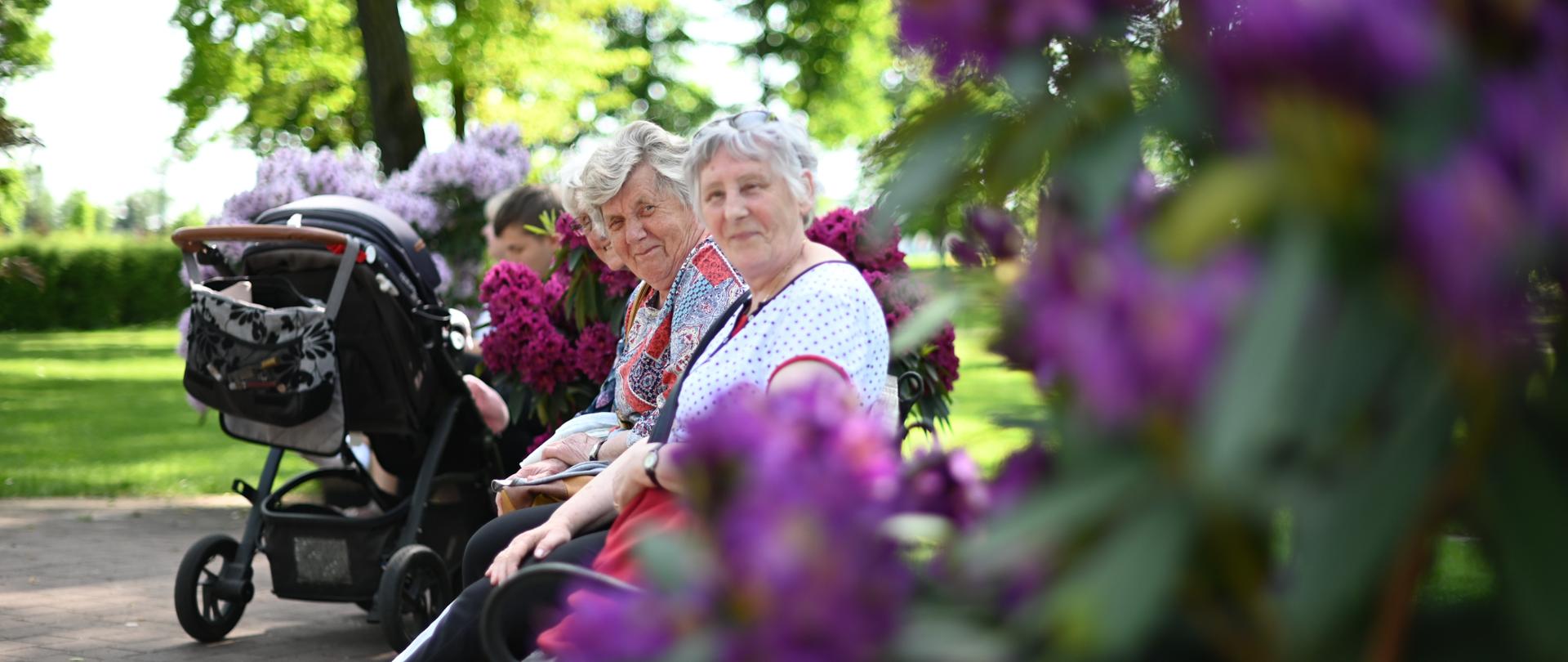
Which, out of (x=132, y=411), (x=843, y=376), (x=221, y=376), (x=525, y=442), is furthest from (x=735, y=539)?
(x=132, y=411)

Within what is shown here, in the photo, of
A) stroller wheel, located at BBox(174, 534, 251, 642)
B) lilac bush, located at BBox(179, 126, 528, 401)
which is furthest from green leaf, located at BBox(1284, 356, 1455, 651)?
lilac bush, located at BBox(179, 126, 528, 401)

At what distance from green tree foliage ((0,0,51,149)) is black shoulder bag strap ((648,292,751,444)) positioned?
32.0ft

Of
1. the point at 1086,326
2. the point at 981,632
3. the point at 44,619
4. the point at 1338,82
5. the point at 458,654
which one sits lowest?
the point at 44,619

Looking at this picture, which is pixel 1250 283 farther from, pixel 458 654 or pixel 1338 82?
pixel 458 654

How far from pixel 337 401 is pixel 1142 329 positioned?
15.8 feet

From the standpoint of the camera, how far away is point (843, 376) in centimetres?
250

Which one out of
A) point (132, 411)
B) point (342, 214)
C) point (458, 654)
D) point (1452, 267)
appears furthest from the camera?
point (132, 411)

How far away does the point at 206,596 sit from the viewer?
5512mm

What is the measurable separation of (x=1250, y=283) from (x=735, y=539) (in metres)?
0.31

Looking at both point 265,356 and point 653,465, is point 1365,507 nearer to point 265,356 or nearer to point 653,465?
point 653,465

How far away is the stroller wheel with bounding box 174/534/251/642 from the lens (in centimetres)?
538

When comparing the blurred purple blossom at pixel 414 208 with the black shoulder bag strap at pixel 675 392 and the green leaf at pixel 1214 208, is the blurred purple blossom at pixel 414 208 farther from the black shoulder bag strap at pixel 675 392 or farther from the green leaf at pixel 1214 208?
the green leaf at pixel 1214 208

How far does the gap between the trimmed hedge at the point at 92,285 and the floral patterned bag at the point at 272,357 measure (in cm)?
3038

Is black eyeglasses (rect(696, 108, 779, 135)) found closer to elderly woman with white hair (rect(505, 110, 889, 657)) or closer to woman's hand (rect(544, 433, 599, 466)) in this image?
elderly woman with white hair (rect(505, 110, 889, 657))
